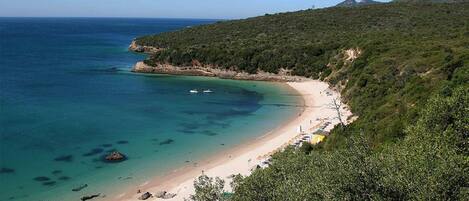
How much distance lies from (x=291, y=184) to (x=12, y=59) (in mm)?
108979

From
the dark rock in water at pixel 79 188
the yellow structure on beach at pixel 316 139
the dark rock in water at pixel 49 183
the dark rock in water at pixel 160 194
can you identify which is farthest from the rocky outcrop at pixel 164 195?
the yellow structure on beach at pixel 316 139

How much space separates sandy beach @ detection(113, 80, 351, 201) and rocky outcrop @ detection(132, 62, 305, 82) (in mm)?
22399

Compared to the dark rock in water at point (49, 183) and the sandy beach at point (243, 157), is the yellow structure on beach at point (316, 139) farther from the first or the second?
the dark rock in water at point (49, 183)

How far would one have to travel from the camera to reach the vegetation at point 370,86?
1448cm

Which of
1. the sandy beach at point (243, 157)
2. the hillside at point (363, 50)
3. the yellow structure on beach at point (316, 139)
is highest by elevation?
the hillside at point (363, 50)

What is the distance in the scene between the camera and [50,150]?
42844 millimetres

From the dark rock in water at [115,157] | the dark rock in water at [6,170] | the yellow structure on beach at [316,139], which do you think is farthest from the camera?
the yellow structure on beach at [316,139]

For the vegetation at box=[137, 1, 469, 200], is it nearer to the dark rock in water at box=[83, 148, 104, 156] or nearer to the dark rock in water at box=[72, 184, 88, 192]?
the dark rock in water at box=[72, 184, 88, 192]

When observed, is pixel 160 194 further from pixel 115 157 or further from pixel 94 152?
pixel 94 152

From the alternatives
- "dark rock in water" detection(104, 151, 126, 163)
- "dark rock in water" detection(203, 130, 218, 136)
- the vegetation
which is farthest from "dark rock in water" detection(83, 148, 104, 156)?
the vegetation

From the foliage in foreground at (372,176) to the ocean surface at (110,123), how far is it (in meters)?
19.8

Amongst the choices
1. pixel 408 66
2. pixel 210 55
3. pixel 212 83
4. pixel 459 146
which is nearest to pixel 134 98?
pixel 212 83

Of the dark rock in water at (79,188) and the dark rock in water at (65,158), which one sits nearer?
the dark rock in water at (79,188)

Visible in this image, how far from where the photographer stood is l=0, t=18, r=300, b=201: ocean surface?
121 ft
